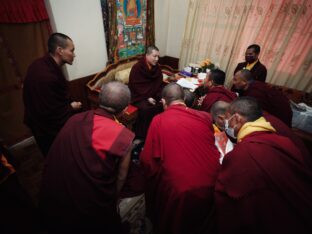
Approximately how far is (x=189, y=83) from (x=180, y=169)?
2.03m

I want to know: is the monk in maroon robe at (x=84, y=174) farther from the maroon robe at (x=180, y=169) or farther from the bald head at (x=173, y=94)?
the bald head at (x=173, y=94)

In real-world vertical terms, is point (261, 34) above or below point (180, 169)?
above

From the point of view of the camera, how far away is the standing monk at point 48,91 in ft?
5.72

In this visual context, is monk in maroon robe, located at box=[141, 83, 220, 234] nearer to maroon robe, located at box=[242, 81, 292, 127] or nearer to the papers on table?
maroon robe, located at box=[242, 81, 292, 127]

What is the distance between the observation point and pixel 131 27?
3207 mm

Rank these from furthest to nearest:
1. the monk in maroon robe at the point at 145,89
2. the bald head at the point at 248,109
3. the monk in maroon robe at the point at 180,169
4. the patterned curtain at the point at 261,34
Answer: the monk in maroon robe at the point at 145,89
the patterned curtain at the point at 261,34
the bald head at the point at 248,109
the monk in maroon robe at the point at 180,169

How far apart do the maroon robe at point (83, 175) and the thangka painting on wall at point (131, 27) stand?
8.03ft

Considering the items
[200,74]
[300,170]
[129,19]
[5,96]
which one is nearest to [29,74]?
[5,96]

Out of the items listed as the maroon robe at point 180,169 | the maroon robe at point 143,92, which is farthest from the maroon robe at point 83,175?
the maroon robe at point 143,92

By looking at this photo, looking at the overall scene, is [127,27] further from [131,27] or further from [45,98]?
[45,98]

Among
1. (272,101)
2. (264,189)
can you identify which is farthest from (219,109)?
(264,189)

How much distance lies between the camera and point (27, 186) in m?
2.02

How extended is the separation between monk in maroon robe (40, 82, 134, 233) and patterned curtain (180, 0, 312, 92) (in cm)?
313

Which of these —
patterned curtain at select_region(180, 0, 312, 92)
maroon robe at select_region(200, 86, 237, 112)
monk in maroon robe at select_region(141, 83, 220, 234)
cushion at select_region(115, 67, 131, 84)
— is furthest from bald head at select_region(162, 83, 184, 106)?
patterned curtain at select_region(180, 0, 312, 92)
